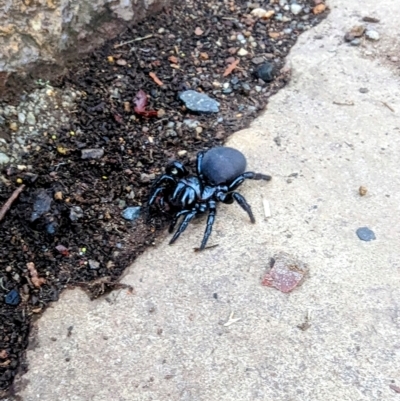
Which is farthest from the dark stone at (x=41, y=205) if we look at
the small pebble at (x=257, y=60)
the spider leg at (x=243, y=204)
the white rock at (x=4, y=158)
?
the small pebble at (x=257, y=60)

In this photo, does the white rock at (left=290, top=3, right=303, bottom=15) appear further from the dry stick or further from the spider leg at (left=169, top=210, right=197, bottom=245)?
the dry stick

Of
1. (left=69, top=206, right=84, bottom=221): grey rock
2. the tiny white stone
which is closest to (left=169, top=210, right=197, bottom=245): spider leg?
the tiny white stone

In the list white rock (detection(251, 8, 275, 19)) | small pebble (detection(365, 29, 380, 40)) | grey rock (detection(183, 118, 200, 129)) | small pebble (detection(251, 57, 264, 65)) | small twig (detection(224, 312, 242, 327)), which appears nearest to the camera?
small twig (detection(224, 312, 242, 327))

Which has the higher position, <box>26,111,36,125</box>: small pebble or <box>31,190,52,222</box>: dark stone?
<box>26,111,36,125</box>: small pebble

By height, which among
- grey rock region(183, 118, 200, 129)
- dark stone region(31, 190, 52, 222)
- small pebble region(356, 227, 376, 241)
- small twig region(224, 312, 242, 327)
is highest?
dark stone region(31, 190, 52, 222)

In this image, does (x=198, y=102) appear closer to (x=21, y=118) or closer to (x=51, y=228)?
(x=21, y=118)

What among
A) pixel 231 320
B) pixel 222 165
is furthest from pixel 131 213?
pixel 231 320

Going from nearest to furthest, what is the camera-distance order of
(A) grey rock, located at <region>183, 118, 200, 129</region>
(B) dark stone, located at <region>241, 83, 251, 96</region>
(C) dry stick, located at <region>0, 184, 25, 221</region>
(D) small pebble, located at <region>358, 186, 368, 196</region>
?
1. (C) dry stick, located at <region>0, 184, 25, 221</region>
2. (D) small pebble, located at <region>358, 186, 368, 196</region>
3. (A) grey rock, located at <region>183, 118, 200, 129</region>
4. (B) dark stone, located at <region>241, 83, 251, 96</region>

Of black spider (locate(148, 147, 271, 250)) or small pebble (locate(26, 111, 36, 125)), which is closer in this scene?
black spider (locate(148, 147, 271, 250))
